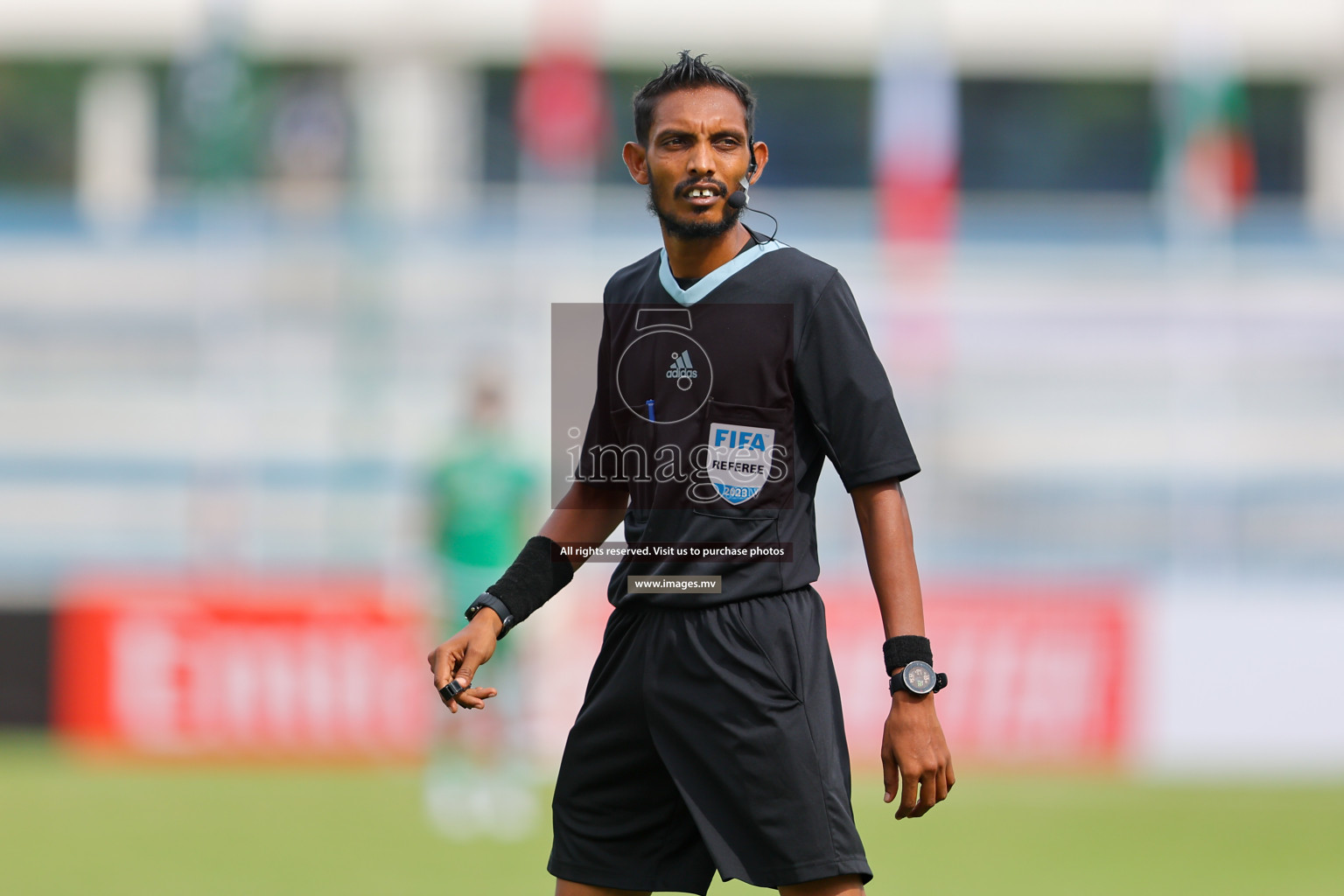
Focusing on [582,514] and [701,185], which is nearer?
[701,185]

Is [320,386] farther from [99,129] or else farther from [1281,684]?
[1281,684]

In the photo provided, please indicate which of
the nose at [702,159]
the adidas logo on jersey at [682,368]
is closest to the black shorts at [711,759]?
the adidas logo on jersey at [682,368]

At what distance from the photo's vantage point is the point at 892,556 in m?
3.34

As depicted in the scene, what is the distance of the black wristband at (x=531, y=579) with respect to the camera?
3709mm

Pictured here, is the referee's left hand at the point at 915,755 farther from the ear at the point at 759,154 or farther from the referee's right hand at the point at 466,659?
the ear at the point at 759,154

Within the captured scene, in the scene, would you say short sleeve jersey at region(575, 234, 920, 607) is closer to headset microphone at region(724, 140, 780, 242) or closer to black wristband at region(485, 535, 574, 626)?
headset microphone at region(724, 140, 780, 242)

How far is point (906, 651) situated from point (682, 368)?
0.72 m

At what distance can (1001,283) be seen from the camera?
24.6 m

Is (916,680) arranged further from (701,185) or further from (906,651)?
A: (701,185)

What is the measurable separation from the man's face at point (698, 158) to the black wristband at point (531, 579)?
782 mm

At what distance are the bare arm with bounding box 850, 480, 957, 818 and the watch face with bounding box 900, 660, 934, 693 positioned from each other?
0.02 meters

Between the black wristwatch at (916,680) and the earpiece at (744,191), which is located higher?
the earpiece at (744,191)

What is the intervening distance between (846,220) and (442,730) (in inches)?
684

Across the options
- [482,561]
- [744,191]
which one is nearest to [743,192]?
[744,191]
